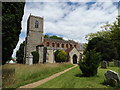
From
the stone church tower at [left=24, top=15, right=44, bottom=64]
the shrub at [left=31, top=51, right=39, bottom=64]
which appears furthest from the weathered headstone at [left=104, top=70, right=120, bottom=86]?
the stone church tower at [left=24, top=15, right=44, bottom=64]

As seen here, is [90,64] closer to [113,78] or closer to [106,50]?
[113,78]

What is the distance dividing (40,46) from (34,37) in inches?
178

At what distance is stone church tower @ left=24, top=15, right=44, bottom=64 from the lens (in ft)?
A: 105

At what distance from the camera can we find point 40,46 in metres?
32.5

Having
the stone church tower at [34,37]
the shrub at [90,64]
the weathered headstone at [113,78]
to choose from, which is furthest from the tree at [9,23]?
the stone church tower at [34,37]

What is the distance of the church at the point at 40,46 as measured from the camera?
31.3 meters

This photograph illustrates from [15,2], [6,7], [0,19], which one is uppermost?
[15,2]

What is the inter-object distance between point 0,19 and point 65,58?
24213 millimetres

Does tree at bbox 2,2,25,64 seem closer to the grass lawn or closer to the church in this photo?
the grass lawn

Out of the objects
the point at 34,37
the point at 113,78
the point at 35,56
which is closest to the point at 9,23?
the point at 113,78

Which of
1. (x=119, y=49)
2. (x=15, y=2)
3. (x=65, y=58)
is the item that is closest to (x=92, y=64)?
(x=15, y=2)

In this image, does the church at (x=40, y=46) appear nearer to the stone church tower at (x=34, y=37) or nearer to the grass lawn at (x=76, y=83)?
the stone church tower at (x=34, y=37)

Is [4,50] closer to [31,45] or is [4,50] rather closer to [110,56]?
[110,56]

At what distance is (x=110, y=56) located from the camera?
75.0 ft
